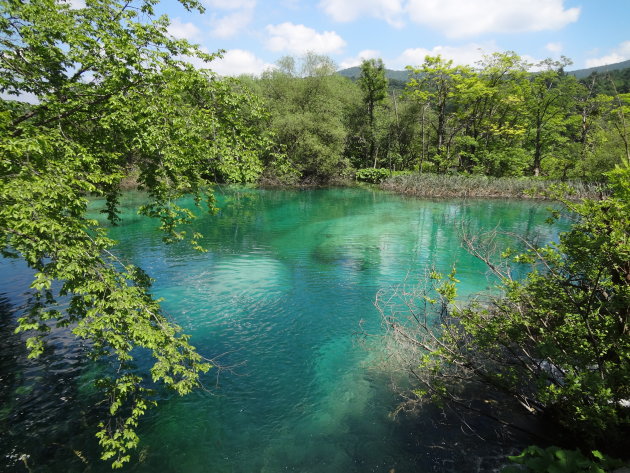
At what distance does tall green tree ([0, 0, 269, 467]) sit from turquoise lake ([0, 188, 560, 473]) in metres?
1.18

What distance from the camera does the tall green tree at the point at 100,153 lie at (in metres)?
5.54

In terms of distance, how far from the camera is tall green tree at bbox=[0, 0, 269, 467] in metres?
5.54

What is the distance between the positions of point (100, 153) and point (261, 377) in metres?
6.94

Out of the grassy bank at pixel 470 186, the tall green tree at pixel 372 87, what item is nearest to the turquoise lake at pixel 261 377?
the grassy bank at pixel 470 186

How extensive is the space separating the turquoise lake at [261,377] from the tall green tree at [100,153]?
1180 millimetres

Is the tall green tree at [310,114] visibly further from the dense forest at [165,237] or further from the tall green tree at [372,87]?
the dense forest at [165,237]

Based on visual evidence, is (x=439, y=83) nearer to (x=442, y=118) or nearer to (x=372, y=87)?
(x=442, y=118)

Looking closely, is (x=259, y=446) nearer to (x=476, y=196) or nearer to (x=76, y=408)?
(x=76, y=408)

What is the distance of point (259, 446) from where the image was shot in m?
7.78

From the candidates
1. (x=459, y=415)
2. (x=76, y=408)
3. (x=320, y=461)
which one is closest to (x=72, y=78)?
(x=76, y=408)

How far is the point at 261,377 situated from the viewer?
10047 mm

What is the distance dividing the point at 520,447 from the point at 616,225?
5213 mm

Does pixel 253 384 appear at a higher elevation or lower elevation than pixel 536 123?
lower

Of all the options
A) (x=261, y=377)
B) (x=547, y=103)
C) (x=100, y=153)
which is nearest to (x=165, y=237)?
(x=100, y=153)
